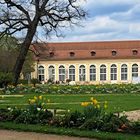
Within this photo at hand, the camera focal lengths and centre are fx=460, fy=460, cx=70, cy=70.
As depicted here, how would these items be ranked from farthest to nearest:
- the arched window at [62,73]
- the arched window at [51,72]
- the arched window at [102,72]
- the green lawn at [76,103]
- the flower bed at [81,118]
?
the arched window at [51,72], the arched window at [62,73], the arched window at [102,72], the green lawn at [76,103], the flower bed at [81,118]

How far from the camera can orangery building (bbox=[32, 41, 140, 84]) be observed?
9512 centimetres

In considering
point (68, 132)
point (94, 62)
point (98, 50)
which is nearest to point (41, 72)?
point (94, 62)

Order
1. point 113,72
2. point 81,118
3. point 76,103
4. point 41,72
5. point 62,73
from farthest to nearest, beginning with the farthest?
point 41,72
point 62,73
point 113,72
point 76,103
point 81,118

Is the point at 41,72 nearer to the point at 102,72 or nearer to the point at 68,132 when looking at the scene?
the point at 102,72

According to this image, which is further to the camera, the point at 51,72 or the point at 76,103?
the point at 51,72

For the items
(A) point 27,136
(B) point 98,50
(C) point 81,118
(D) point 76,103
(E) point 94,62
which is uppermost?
(B) point 98,50

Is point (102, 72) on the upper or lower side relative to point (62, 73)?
upper

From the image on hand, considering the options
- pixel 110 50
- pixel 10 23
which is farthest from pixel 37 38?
pixel 110 50

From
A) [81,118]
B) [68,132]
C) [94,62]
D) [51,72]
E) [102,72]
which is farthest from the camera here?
[51,72]

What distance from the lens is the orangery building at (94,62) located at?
9512 cm

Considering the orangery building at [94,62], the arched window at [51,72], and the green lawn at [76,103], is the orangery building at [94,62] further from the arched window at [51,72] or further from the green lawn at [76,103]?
the green lawn at [76,103]

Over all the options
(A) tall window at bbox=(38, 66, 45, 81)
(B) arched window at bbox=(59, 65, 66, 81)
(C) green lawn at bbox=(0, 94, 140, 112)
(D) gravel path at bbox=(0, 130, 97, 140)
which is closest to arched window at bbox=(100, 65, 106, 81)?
(B) arched window at bbox=(59, 65, 66, 81)

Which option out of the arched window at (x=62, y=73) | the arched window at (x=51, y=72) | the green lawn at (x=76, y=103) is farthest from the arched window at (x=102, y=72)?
the green lawn at (x=76, y=103)

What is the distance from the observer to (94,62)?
3829 inches
